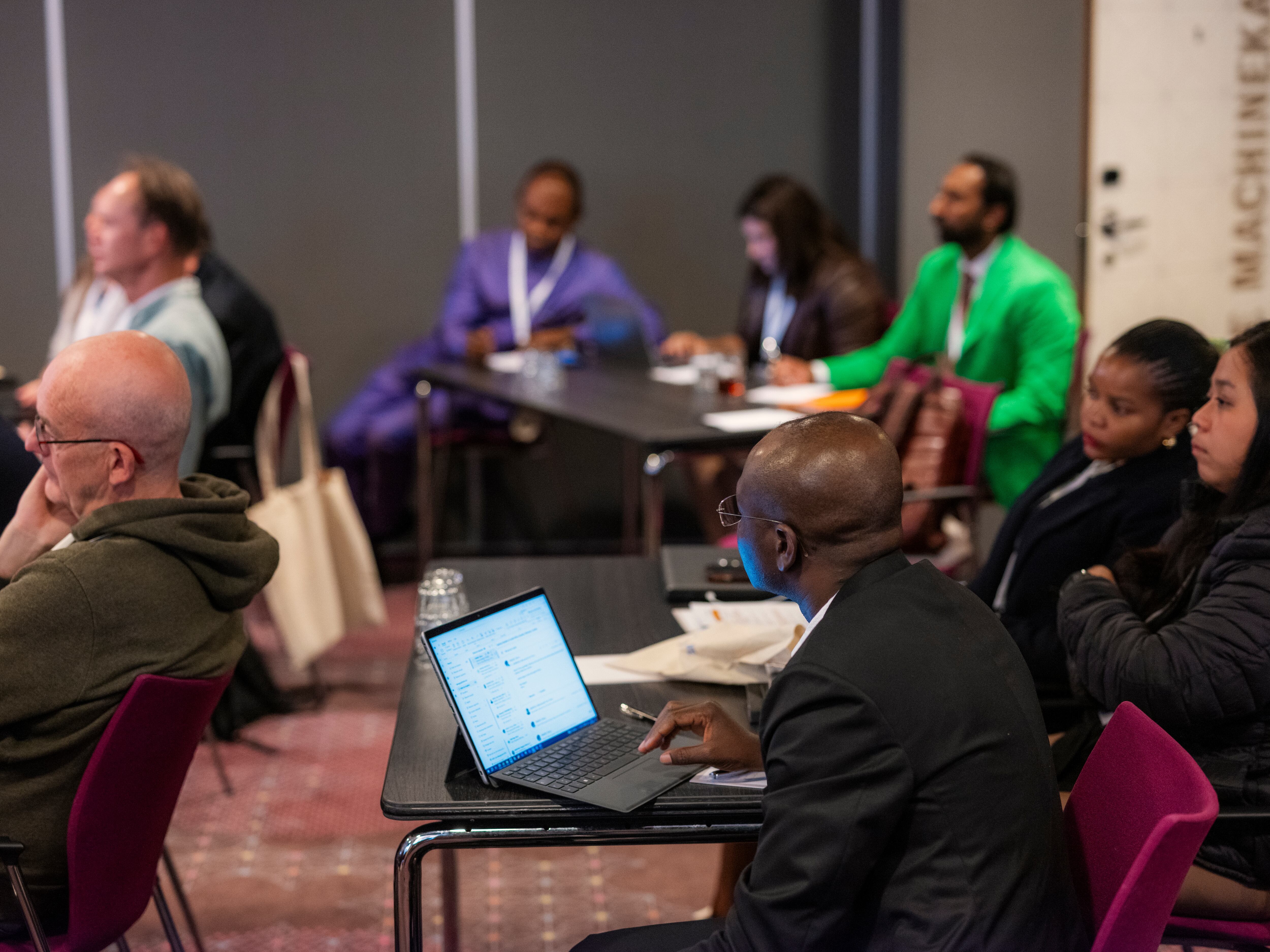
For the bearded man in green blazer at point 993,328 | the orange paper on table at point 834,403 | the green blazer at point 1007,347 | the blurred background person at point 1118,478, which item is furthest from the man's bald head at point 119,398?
the bearded man in green blazer at point 993,328

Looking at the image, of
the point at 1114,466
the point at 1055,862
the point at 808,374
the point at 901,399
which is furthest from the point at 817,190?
the point at 1055,862

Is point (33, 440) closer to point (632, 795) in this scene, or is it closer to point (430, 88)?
point (632, 795)

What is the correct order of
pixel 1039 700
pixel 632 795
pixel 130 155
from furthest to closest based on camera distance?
pixel 130 155 < pixel 1039 700 < pixel 632 795

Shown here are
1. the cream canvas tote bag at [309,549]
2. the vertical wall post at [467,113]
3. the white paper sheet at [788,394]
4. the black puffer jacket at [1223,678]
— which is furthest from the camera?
the vertical wall post at [467,113]

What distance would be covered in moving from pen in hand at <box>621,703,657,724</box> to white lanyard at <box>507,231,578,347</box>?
12.1ft

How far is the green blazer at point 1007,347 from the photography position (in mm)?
4020

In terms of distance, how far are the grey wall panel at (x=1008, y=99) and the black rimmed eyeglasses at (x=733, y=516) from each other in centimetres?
408

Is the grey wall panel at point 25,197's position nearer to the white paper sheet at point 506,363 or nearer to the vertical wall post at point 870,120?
the white paper sheet at point 506,363

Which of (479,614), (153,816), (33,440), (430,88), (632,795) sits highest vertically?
(430,88)

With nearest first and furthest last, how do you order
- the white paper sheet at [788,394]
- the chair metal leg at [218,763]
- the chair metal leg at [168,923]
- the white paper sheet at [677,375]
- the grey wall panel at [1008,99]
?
the chair metal leg at [168,923] < the chair metal leg at [218,763] < the white paper sheet at [788,394] < the white paper sheet at [677,375] < the grey wall panel at [1008,99]

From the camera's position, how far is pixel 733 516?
1521 millimetres

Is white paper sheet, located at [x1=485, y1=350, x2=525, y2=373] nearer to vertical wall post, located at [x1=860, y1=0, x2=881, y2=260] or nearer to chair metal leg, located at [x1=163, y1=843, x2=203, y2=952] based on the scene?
vertical wall post, located at [x1=860, y1=0, x2=881, y2=260]

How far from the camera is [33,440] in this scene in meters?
1.94

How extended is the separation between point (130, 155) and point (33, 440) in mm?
3740
